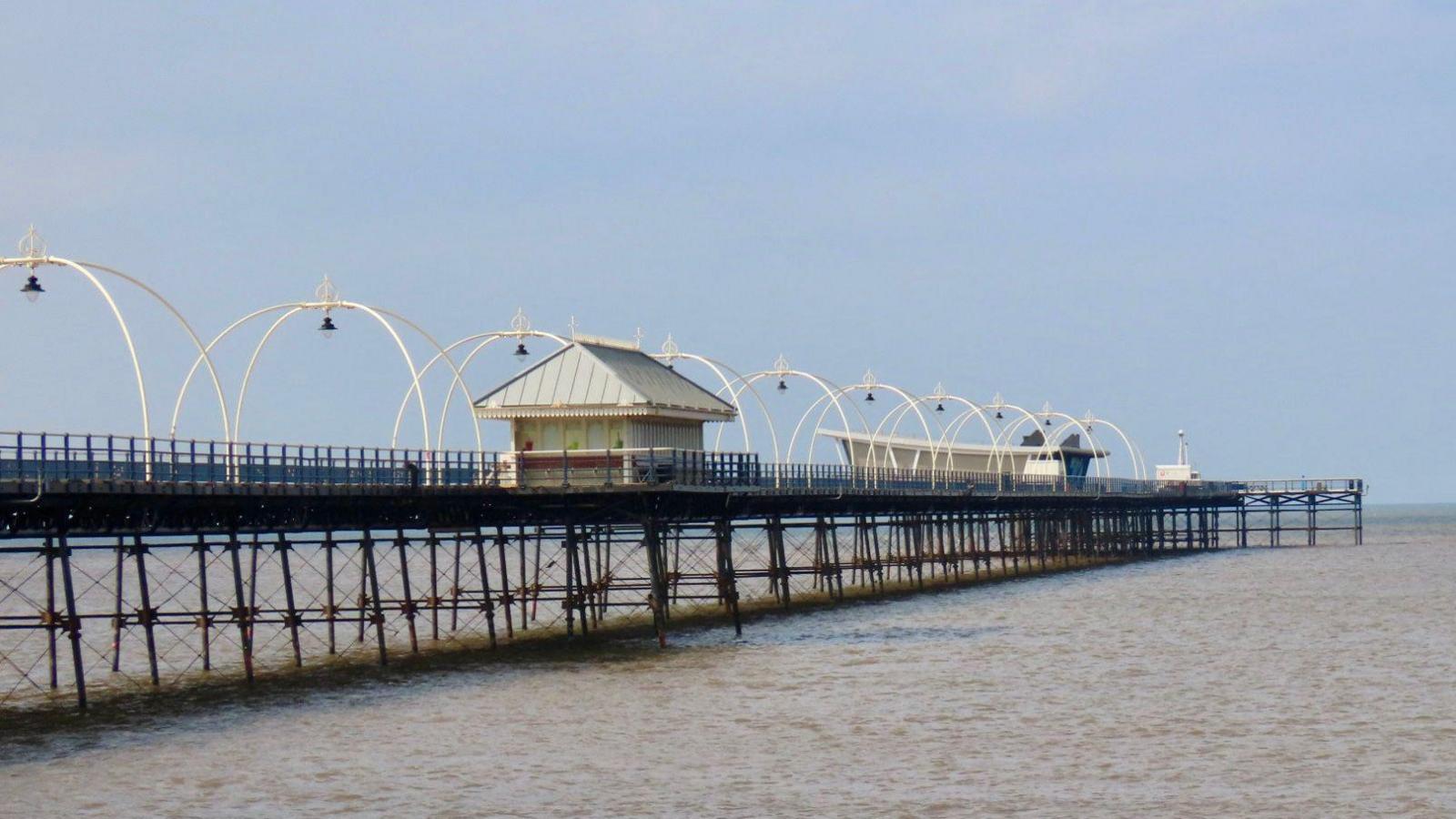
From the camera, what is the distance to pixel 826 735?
30109 millimetres

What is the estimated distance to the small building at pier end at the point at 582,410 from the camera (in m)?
47.5

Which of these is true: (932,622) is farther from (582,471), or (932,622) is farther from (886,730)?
(886,730)

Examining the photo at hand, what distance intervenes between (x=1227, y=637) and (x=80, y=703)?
28089 millimetres

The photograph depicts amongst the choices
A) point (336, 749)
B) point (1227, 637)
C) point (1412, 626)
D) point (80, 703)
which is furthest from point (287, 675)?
point (1412, 626)

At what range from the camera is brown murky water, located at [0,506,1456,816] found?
24688 mm

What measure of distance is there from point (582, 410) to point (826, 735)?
19043 mm

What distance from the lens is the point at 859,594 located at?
67000 millimetres

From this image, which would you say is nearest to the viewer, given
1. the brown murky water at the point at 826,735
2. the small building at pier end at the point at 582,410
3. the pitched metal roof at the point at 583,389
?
the brown murky water at the point at 826,735

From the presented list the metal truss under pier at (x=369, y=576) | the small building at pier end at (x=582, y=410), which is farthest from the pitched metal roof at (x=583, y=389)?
the metal truss under pier at (x=369, y=576)

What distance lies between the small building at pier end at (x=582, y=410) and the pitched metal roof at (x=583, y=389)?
0.07ft

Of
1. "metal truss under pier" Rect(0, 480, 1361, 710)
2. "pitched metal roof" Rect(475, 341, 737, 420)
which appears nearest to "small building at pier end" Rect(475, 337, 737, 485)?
"pitched metal roof" Rect(475, 341, 737, 420)

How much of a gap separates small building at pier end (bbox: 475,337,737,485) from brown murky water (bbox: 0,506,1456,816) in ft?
16.9

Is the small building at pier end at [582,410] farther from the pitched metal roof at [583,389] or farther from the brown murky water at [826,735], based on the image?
the brown murky water at [826,735]

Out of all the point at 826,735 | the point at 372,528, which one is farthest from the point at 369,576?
the point at 826,735
